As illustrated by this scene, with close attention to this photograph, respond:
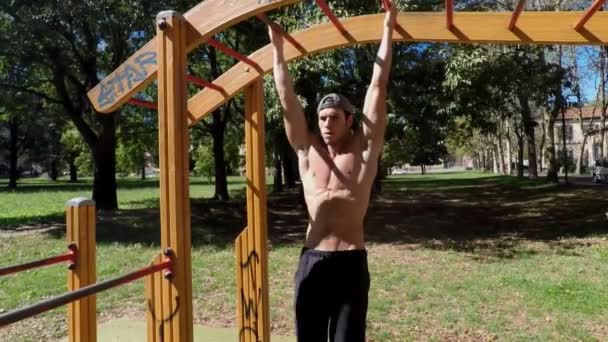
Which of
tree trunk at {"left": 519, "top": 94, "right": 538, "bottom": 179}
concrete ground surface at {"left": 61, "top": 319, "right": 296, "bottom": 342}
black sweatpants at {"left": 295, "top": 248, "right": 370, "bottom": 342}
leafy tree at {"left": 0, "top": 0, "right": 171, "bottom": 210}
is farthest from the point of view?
tree trunk at {"left": 519, "top": 94, "right": 538, "bottom": 179}

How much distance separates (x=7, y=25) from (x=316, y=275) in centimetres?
1154

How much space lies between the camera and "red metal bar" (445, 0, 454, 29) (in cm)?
282

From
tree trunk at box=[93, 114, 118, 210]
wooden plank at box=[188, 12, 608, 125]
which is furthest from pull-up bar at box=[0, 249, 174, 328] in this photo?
tree trunk at box=[93, 114, 118, 210]

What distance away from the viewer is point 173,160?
251 cm

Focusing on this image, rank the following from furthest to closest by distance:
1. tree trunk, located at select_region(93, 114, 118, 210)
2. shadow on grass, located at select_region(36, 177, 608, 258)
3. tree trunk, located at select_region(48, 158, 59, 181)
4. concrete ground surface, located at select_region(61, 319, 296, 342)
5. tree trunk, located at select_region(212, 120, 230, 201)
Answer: tree trunk, located at select_region(48, 158, 59, 181), tree trunk, located at select_region(212, 120, 230, 201), tree trunk, located at select_region(93, 114, 118, 210), shadow on grass, located at select_region(36, 177, 608, 258), concrete ground surface, located at select_region(61, 319, 296, 342)

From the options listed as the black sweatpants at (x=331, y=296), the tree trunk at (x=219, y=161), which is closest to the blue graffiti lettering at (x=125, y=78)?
the black sweatpants at (x=331, y=296)

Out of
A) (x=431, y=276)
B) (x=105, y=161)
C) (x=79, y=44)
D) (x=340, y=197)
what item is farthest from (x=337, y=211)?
(x=105, y=161)

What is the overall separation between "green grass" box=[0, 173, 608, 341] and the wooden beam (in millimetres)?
2677

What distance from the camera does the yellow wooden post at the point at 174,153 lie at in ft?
8.25

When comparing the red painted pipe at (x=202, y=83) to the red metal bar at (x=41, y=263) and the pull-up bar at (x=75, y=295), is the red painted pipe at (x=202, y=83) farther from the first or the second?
the pull-up bar at (x=75, y=295)

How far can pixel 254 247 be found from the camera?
3.73 meters

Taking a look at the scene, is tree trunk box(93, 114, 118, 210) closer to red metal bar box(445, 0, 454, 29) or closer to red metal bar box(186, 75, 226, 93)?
red metal bar box(186, 75, 226, 93)

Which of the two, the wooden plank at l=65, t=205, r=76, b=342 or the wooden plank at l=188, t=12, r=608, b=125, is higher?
the wooden plank at l=188, t=12, r=608, b=125

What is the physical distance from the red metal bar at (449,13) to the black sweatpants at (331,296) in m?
1.29
